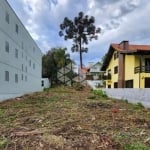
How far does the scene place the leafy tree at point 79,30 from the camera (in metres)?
50.4

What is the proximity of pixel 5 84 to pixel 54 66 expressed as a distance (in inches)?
1342

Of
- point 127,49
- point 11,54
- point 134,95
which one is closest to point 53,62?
point 127,49

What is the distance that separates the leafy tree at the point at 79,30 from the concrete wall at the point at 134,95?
26.3 metres

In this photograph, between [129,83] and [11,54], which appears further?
[129,83]

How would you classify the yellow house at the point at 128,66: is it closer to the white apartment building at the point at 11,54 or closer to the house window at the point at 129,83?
the house window at the point at 129,83

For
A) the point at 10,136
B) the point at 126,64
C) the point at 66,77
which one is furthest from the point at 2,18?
the point at 66,77

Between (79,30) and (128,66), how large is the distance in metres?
19.8

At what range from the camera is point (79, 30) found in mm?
50469

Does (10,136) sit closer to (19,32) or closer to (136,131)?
(136,131)

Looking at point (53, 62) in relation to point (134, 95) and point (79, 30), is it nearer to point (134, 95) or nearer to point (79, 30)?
point (79, 30)

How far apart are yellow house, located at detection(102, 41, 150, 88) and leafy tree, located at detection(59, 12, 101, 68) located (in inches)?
433

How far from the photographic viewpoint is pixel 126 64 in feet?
108

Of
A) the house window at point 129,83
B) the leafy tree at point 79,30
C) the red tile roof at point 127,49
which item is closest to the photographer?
the red tile roof at point 127,49

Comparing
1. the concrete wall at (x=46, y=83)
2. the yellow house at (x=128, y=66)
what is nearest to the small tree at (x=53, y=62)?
the concrete wall at (x=46, y=83)
